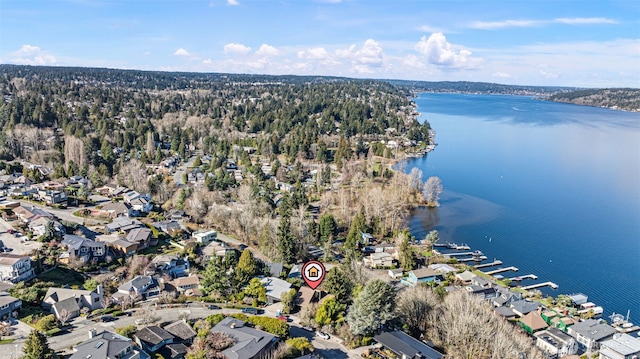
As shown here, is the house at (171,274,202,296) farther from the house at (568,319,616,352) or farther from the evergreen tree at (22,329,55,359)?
the house at (568,319,616,352)

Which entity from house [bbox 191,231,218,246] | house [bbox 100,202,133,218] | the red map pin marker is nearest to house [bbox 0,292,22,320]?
house [bbox 191,231,218,246]

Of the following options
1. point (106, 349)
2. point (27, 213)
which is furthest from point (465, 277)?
point (27, 213)

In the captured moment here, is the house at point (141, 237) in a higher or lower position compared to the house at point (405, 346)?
higher

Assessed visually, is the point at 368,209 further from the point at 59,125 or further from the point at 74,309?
the point at 59,125

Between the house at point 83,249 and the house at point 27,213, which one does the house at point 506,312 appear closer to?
the house at point 83,249

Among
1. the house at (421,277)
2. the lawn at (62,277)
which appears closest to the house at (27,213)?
the lawn at (62,277)
